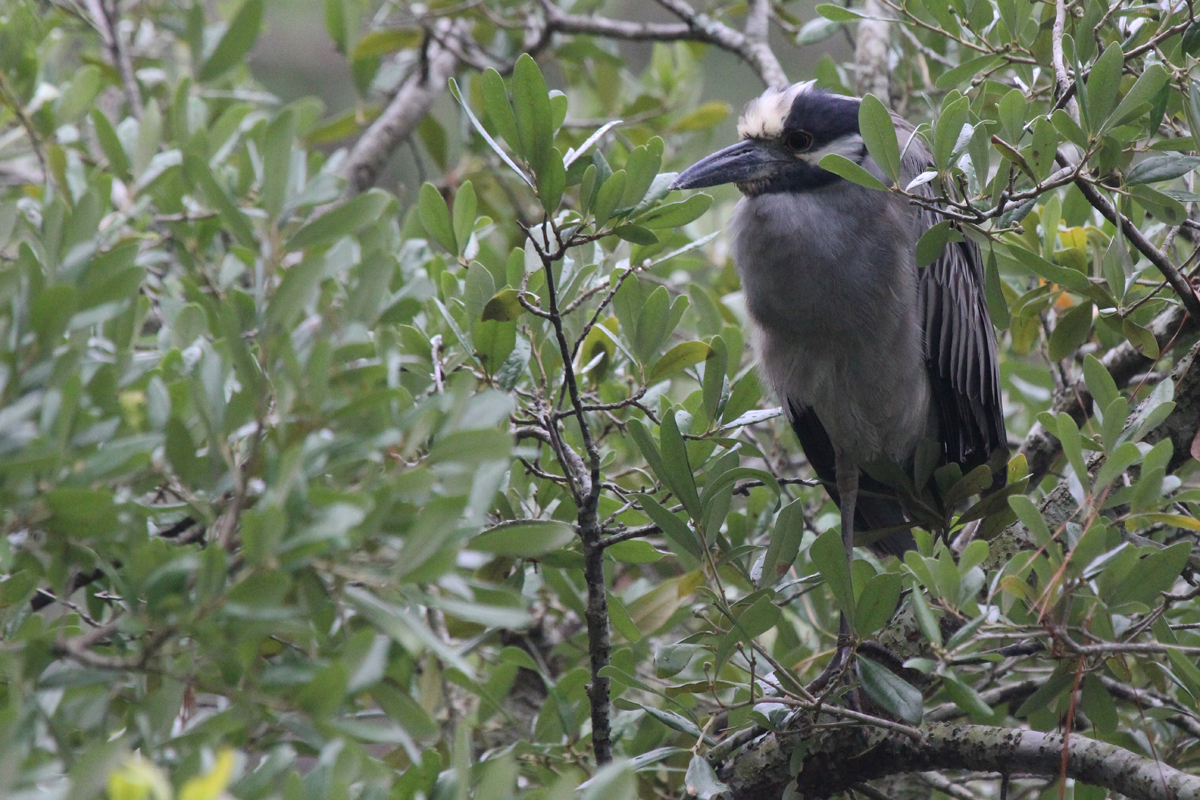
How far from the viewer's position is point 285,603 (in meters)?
1.10

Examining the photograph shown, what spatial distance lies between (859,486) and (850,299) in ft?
2.03

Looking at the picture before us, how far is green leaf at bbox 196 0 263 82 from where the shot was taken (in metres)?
2.88

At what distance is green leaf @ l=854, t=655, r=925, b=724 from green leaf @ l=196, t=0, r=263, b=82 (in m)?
2.37

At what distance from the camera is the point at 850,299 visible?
2.69 metres

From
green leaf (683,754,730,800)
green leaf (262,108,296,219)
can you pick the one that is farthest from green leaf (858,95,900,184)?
green leaf (683,754,730,800)

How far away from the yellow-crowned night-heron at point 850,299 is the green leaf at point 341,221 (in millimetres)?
1553

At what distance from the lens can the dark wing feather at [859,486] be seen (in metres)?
→ 2.95

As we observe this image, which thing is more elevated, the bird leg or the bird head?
the bird head

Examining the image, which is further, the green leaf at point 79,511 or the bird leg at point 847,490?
the bird leg at point 847,490

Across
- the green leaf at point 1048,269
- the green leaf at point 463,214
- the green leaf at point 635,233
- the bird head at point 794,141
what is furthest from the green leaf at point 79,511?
the bird head at point 794,141

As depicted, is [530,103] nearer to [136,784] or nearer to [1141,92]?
[1141,92]

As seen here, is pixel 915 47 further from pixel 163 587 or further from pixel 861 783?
pixel 163 587

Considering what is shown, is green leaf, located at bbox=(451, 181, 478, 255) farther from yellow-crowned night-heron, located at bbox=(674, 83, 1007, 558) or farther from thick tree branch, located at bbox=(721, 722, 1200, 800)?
thick tree branch, located at bbox=(721, 722, 1200, 800)

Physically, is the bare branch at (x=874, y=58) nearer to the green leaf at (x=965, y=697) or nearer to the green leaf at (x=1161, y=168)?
the green leaf at (x=1161, y=168)
